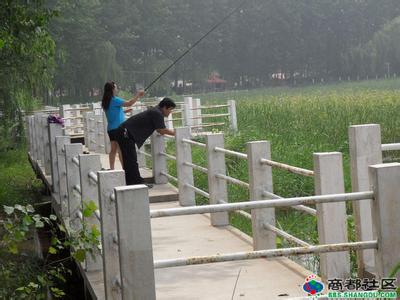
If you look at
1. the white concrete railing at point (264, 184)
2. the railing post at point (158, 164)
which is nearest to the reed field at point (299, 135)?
the white concrete railing at point (264, 184)

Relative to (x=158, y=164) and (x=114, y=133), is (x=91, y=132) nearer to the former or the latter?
(x=158, y=164)

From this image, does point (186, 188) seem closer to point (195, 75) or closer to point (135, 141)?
point (135, 141)

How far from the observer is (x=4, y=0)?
432 inches

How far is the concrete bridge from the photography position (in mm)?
4578

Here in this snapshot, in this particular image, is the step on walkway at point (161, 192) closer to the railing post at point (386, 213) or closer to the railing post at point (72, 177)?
the railing post at point (72, 177)

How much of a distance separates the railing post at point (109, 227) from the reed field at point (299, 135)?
273cm

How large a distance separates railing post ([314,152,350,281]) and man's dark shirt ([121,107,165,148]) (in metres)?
4.88

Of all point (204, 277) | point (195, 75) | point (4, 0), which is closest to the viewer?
point (204, 277)

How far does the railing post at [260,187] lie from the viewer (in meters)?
7.54

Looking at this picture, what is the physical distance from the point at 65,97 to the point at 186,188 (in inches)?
2753

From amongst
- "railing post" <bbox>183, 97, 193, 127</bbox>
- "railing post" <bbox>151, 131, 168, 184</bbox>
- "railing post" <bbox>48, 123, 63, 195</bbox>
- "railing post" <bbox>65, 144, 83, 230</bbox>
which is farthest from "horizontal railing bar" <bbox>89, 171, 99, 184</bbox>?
"railing post" <bbox>183, 97, 193, 127</bbox>

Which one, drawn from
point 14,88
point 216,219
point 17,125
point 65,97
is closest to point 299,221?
point 216,219

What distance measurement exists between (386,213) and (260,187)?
9.65ft

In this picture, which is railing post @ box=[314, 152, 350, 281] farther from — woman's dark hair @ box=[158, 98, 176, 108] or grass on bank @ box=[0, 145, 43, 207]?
grass on bank @ box=[0, 145, 43, 207]
